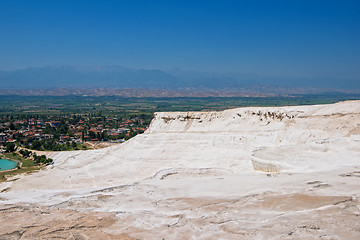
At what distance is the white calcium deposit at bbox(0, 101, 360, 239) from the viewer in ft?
31.0

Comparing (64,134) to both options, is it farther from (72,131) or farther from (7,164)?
(7,164)

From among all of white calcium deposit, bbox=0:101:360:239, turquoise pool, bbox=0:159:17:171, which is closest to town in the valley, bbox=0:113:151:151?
turquoise pool, bbox=0:159:17:171

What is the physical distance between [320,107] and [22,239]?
2333 centimetres

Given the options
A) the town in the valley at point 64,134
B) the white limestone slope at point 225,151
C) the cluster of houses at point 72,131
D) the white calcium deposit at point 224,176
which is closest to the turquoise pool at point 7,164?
the town in the valley at point 64,134

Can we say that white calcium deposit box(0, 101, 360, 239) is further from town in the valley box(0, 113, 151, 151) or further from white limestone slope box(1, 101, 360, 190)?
town in the valley box(0, 113, 151, 151)

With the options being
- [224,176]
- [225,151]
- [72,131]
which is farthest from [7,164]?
[224,176]

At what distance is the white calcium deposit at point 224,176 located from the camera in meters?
9.45

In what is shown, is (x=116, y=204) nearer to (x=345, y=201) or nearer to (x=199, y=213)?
(x=199, y=213)

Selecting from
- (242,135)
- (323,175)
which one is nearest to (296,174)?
(323,175)

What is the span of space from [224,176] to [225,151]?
6.58 metres

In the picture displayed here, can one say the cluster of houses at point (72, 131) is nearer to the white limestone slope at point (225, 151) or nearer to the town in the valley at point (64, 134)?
the town in the valley at point (64, 134)

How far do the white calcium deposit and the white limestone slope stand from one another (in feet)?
0.24

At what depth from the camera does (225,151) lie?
74.8ft

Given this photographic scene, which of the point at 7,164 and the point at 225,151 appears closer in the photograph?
the point at 225,151
